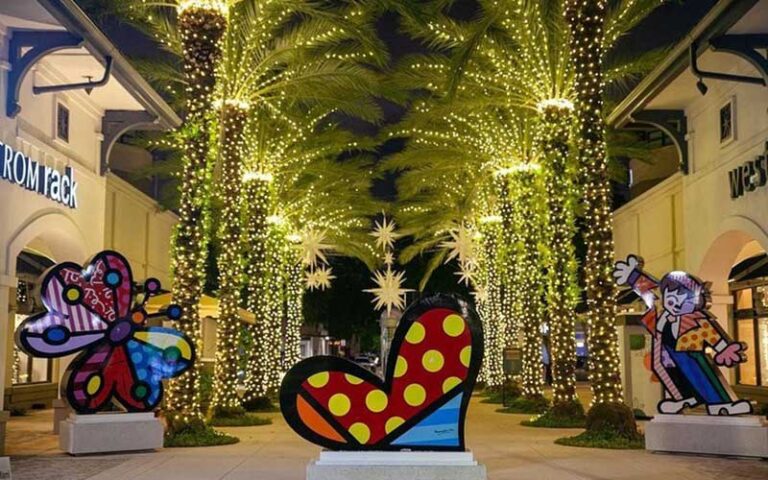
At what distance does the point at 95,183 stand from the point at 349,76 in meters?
6.41

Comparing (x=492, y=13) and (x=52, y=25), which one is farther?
(x=492, y=13)

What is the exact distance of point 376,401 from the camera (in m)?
11.7

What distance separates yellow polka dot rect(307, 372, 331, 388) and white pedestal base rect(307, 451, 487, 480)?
807 mm

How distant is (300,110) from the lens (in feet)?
96.8

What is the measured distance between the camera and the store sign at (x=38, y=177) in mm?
16609

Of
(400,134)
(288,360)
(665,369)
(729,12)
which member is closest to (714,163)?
(729,12)

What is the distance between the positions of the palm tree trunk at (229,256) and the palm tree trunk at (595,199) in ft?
25.9

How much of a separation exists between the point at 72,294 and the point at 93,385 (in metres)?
1.50

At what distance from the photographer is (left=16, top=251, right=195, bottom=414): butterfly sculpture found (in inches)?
591

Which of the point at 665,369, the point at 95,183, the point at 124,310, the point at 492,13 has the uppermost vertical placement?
the point at 492,13

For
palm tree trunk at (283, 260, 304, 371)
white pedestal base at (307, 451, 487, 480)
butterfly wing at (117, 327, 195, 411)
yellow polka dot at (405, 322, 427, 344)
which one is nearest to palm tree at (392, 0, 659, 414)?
butterfly wing at (117, 327, 195, 411)

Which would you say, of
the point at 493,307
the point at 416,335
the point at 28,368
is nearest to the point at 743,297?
the point at 493,307

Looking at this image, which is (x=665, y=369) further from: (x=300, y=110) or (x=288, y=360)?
(x=288, y=360)

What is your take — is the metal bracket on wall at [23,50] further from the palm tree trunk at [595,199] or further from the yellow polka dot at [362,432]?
the palm tree trunk at [595,199]
